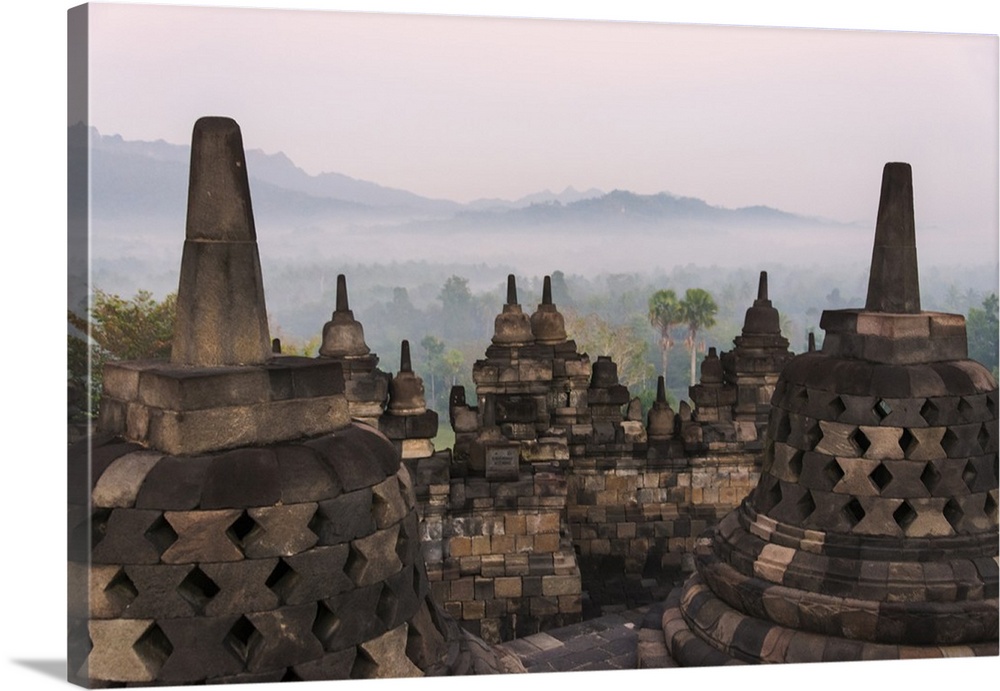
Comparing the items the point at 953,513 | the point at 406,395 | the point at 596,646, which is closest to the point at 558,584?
the point at 596,646

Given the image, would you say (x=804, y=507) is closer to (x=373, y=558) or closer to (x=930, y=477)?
(x=930, y=477)

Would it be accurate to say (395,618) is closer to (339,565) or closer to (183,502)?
A: (339,565)

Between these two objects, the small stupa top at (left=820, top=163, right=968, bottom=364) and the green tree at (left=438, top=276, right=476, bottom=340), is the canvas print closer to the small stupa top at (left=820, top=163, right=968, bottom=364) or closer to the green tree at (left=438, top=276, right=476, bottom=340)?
the small stupa top at (left=820, top=163, right=968, bottom=364)

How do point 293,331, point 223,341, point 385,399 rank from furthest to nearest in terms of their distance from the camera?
point 293,331
point 385,399
point 223,341

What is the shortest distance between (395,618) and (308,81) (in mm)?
3734

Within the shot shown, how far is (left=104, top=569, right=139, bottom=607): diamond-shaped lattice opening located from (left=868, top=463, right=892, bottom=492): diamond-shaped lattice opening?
3990mm

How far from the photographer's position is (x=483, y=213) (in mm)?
10055

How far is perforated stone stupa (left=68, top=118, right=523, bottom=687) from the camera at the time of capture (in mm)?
3096

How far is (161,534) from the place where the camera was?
3.13 metres

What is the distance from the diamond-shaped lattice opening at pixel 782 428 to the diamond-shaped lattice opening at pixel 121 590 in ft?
12.8

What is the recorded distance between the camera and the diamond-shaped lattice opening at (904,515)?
16.9 ft

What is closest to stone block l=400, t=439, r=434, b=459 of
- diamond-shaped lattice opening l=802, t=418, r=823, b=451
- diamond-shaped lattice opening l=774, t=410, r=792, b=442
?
diamond-shaped lattice opening l=774, t=410, r=792, b=442

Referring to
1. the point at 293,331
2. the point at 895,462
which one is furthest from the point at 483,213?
the point at 895,462

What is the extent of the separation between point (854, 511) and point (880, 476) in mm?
255
